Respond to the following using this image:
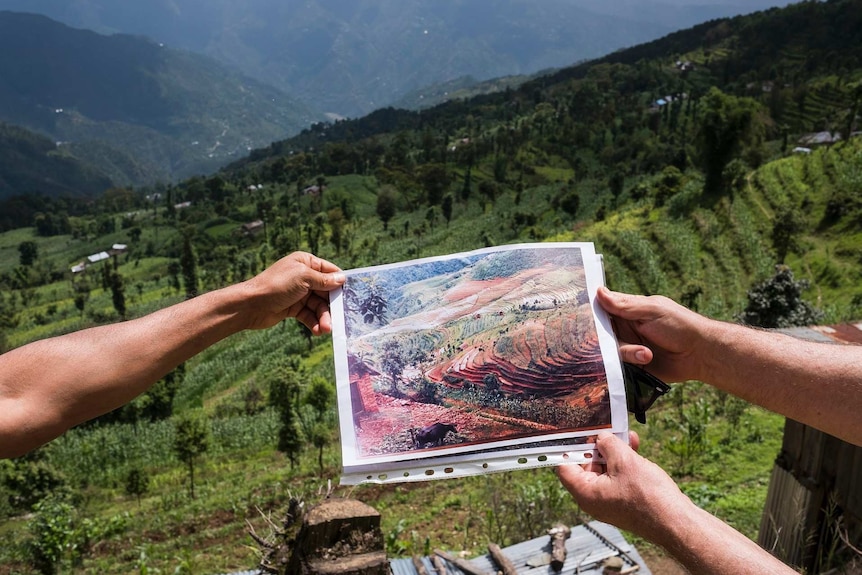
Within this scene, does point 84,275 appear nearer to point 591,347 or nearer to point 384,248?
point 384,248

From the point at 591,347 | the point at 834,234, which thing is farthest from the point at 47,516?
the point at 834,234

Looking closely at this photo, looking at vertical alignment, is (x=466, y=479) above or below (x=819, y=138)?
below

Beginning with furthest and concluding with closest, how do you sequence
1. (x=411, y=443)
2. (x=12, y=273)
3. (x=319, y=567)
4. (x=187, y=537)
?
(x=12, y=273) → (x=187, y=537) → (x=319, y=567) → (x=411, y=443)

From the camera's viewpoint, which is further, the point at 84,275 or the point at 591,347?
the point at 84,275

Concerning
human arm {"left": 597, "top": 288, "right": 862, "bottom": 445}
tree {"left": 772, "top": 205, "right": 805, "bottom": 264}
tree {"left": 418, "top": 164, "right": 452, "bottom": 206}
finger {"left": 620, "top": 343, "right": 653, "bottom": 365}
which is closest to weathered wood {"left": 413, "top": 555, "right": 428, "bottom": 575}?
human arm {"left": 597, "top": 288, "right": 862, "bottom": 445}

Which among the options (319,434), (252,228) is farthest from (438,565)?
(252,228)

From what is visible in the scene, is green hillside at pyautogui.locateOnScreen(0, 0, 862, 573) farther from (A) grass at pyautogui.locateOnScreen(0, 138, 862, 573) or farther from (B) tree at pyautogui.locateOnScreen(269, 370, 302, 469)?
(B) tree at pyautogui.locateOnScreen(269, 370, 302, 469)

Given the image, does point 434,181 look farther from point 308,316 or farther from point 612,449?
point 612,449
